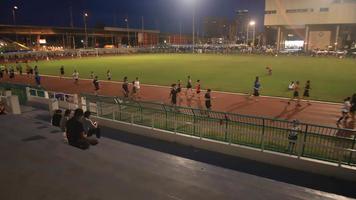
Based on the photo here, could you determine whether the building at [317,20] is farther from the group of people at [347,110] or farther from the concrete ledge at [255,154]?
the concrete ledge at [255,154]

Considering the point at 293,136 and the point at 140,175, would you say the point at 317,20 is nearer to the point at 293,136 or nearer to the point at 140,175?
the point at 293,136

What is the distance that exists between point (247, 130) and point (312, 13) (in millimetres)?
87750

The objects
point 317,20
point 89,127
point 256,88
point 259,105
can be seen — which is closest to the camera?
point 89,127

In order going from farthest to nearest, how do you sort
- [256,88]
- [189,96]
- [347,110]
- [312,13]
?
[312,13], [189,96], [256,88], [347,110]

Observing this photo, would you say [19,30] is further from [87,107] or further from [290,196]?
[290,196]

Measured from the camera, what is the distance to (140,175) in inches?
326

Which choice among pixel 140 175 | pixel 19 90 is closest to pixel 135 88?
pixel 19 90

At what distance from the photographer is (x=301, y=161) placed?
28.9ft

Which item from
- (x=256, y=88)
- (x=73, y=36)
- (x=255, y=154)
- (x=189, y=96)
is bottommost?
(x=255, y=154)

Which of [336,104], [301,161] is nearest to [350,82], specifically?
[336,104]

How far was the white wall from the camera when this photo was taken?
7888 cm

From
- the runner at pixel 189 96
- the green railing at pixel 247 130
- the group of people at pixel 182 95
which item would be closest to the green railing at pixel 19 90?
the green railing at pixel 247 130

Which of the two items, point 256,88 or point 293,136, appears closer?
point 293,136

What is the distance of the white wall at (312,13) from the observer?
78875 mm
